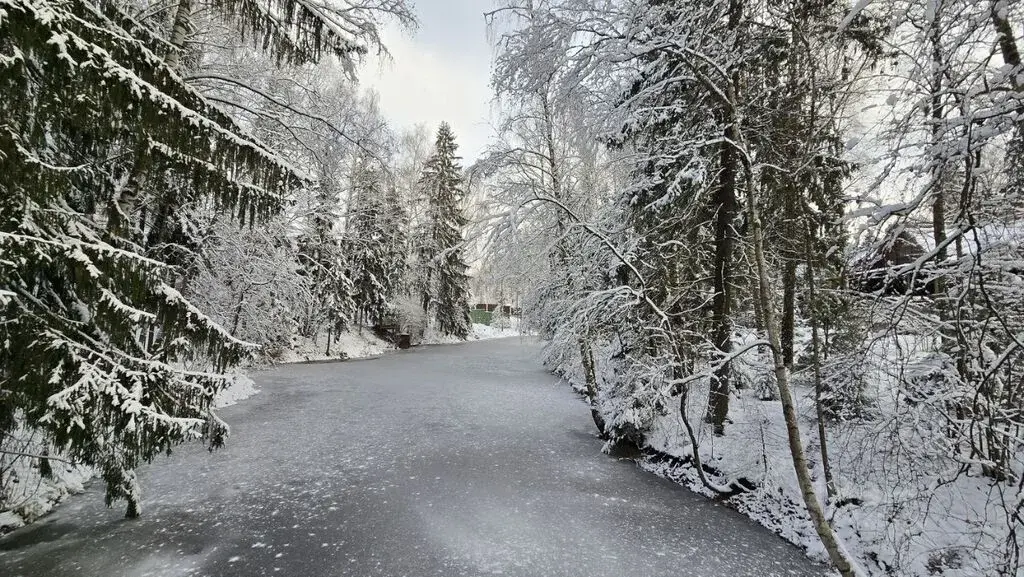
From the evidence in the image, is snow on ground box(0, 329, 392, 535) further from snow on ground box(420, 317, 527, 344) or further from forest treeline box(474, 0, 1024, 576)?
snow on ground box(420, 317, 527, 344)

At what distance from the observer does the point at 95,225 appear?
346cm

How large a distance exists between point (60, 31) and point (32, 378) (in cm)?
206

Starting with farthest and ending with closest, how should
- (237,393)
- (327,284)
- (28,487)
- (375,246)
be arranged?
(375,246), (327,284), (237,393), (28,487)

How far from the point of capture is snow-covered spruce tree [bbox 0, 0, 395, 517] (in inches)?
98.5

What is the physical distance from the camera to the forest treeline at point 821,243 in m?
2.40

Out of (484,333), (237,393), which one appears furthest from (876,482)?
(484,333)

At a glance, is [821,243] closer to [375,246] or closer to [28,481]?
[28,481]

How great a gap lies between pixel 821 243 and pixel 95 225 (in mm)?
8875

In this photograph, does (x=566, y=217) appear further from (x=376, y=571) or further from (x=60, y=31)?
(x=60, y=31)

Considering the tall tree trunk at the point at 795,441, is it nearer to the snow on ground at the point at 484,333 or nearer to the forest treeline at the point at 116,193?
the forest treeline at the point at 116,193

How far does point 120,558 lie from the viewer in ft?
13.6

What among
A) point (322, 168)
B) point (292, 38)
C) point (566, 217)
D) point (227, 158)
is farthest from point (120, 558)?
point (566, 217)

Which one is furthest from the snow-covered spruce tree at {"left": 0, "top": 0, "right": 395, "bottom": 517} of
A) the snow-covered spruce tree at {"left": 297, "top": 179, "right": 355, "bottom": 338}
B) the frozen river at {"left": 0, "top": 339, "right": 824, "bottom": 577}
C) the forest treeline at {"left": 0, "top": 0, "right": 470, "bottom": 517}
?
the snow-covered spruce tree at {"left": 297, "top": 179, "right": 355, "bottom": 338}

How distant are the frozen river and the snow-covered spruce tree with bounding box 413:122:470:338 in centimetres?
2062
